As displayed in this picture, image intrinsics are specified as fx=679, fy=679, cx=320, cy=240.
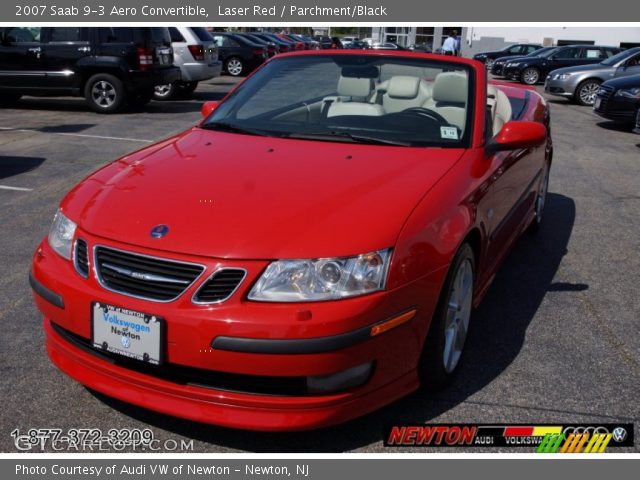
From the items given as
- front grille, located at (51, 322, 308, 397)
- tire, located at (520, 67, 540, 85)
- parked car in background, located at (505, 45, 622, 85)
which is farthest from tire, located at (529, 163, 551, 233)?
tire, located at (520, 67, 540, 85)

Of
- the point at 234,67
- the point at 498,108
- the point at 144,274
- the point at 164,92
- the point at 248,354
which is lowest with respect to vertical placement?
the point at 164,92

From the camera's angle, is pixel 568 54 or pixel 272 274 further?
pixel 568 54

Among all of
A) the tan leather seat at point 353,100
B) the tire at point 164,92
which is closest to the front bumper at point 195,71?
the tire at point 164,92

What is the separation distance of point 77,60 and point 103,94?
73cm

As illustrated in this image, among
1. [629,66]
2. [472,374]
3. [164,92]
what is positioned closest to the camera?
[472,374]

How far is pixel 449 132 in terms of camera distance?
3562 millimetres

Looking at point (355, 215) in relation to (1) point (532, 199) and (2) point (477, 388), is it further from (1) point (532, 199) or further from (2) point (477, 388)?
(1) point (532, 199)

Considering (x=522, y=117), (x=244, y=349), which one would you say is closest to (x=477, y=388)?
(x=244, y=349)

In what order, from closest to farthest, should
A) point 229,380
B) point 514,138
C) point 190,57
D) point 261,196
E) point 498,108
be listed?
point 229,380 < point 261,196 < point 514,138 < point 498,108 < point 190,57

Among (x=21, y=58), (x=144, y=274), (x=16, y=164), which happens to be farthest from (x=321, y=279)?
(x=21, y=58)

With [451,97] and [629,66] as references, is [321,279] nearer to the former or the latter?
[451,97]

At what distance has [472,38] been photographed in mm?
47438

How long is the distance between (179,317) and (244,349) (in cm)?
26

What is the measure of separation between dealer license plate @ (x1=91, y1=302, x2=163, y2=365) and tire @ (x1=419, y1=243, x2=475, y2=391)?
1.11 metres
